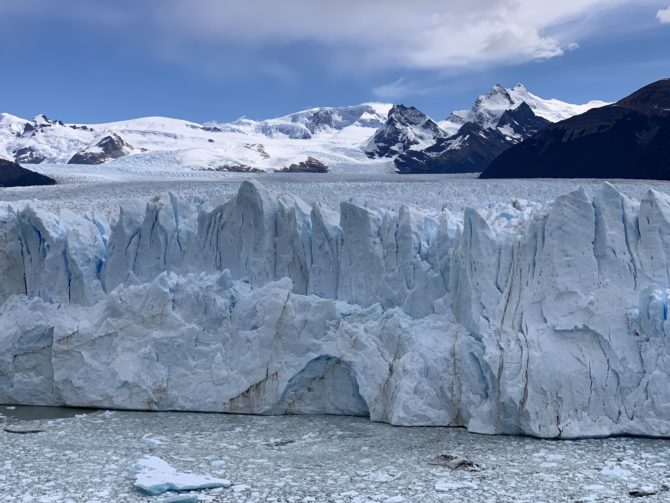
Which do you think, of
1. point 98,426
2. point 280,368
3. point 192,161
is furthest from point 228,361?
point 192,161

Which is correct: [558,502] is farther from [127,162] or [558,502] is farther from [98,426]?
[127,162]

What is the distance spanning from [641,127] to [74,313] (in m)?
29.9

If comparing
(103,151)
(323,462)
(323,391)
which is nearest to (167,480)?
(323,462)

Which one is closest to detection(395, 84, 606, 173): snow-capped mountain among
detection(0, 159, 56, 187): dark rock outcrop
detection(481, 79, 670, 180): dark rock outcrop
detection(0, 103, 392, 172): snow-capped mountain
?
detection(0, 103, 392, 172): snow-capped mountain

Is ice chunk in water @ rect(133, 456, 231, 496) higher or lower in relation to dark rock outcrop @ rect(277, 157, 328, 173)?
lower

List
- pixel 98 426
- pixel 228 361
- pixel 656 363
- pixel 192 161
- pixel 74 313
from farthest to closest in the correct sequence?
pixel 192 161
pixel 74 313
pixel 228 361
pixel 98 426
pixel 656 363

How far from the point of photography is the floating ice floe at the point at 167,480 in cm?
683

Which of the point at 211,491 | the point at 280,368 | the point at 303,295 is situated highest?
the point at 303,295

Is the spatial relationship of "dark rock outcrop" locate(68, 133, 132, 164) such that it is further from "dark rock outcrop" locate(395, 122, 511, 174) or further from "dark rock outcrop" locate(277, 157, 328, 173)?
"dark rock outcrop" locate(395, 122, 511, 174)

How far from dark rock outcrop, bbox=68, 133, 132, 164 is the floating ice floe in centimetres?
7154

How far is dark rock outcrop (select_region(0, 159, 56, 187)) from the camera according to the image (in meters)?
32.0

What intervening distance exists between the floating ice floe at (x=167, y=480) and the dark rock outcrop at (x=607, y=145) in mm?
Answer: 25951

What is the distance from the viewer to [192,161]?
48781 millimetres

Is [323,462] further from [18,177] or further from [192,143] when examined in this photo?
[192,143]
